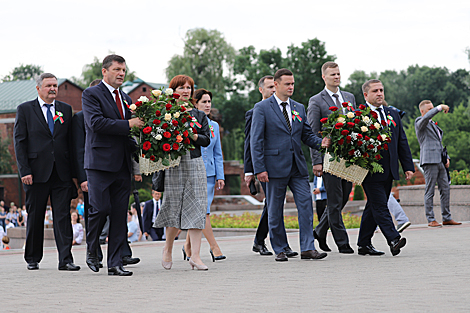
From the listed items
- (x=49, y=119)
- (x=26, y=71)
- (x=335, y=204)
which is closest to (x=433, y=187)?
(x=335, y=204)

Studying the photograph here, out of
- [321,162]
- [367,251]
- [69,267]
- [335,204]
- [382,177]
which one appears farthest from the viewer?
[335,204]

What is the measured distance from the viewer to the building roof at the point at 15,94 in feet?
181

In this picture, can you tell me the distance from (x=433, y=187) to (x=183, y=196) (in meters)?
7.39

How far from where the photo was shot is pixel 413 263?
Answer: 278 inches

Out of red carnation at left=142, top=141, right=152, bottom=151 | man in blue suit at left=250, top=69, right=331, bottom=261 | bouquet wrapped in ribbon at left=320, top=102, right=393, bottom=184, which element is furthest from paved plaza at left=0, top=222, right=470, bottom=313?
red carnation at left=142, top=141, right=152, bottom=151

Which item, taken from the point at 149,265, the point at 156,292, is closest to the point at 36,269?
the point at 149,265

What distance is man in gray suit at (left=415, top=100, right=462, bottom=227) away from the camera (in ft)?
42.5

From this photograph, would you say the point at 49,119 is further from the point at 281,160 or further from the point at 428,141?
the point at 428,141

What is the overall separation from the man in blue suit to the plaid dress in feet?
3.20

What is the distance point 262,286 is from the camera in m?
5.54

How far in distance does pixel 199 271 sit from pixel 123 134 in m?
1.71

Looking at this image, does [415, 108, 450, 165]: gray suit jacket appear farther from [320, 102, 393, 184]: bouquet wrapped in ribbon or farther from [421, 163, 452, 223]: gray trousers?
[320, 102, 393, 184]: bouquet wrapped in ribbon

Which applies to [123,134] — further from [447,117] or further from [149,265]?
[447,117]

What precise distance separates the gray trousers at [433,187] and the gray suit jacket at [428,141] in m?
0.19
